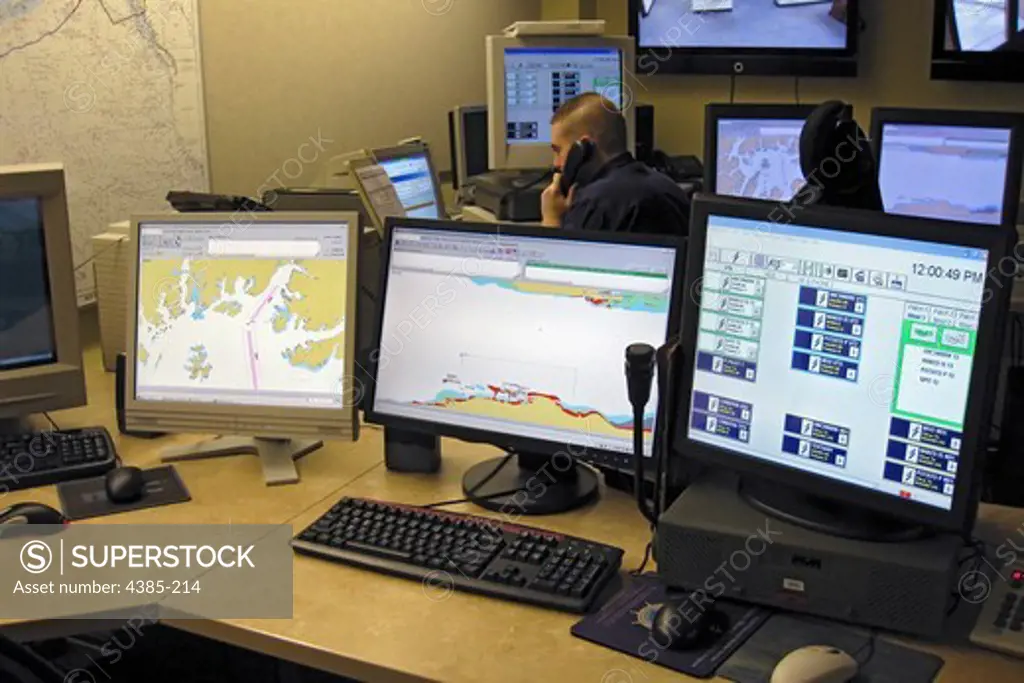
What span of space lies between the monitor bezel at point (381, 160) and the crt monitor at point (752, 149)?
2.89 feet

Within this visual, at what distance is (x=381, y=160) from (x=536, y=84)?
82 cm

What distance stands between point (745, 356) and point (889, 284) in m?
0.23

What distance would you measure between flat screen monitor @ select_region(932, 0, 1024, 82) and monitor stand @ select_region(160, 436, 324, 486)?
318 centimetres

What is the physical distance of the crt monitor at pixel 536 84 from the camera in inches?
150

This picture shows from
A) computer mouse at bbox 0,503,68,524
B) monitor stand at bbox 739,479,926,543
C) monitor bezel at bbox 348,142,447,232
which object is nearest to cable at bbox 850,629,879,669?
monitor stand at bbox 739,479,926,543

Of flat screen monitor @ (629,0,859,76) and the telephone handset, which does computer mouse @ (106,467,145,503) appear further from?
flat screen monitor @ (629,0,859,76)

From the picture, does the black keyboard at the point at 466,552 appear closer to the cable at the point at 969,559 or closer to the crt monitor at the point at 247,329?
the crt monitor at the point at 247,329

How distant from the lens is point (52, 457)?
2.05 m

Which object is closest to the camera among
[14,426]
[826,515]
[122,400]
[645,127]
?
[826,515]

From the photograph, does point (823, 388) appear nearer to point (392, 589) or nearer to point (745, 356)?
point (745, 356)

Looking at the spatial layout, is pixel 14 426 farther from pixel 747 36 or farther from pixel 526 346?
pixel 747 36

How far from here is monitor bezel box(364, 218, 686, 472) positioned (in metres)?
1.71

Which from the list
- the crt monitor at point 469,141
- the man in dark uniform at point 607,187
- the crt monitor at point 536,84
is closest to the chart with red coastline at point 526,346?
the man in dark uniform at point 607,187

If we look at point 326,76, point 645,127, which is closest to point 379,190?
point 326,76
